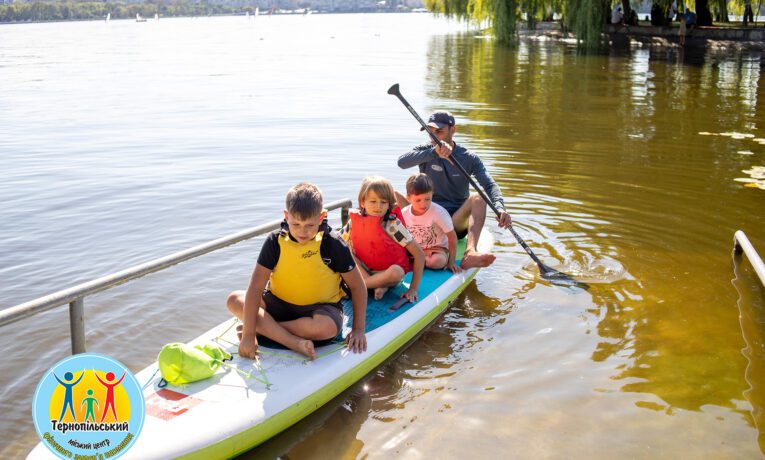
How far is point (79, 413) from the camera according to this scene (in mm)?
3320

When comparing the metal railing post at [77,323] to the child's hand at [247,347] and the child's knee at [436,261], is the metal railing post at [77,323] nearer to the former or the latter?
the child's hand at [247,347]

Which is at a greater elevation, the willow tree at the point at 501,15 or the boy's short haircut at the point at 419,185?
the willow tree at the point at 501,15

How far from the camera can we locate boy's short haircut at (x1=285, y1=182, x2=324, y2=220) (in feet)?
13.0

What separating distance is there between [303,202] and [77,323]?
1336 millimetres

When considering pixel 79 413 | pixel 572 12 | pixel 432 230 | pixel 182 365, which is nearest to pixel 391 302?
pixel 432 230

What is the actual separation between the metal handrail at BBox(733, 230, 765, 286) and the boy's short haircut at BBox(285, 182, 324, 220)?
324cm

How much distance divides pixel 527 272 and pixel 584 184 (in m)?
3.18

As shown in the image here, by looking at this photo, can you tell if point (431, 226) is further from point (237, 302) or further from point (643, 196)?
point (643, 196)

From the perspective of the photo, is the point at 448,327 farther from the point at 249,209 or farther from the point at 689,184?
the point at 689,184

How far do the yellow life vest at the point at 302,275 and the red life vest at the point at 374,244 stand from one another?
2.92ft

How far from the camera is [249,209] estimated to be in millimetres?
8688

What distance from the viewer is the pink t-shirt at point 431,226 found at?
586 centimetres

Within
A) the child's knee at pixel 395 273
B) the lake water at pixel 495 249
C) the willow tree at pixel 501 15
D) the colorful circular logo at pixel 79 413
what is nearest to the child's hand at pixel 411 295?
the child's knee at pixel 395 273

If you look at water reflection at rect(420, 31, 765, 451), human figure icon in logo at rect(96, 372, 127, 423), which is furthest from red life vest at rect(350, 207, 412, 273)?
human figure icon in logo at rect(96, 372, 127, 423)
